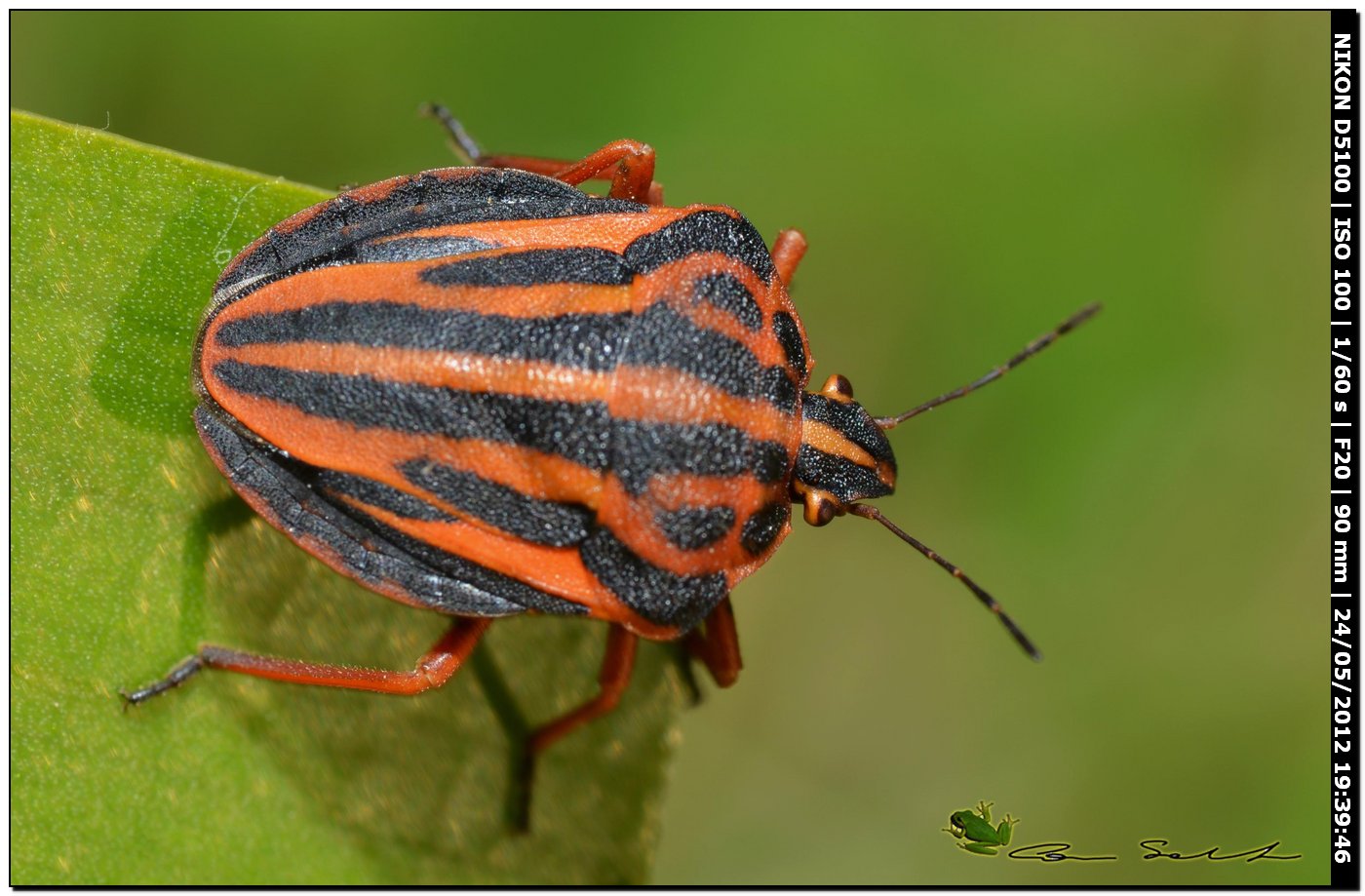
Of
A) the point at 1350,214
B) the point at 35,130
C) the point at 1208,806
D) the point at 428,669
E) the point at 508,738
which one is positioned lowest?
the point at 1208,806

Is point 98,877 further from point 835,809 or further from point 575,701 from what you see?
point 835,809

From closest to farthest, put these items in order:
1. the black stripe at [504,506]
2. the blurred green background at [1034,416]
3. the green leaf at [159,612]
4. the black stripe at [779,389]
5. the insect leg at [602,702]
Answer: the green leaf at [159,612] < the black stripe at [504,506] < the black stripe at [779,389] < the insect leg at [602,702] < the blurred green background at [1034,416]

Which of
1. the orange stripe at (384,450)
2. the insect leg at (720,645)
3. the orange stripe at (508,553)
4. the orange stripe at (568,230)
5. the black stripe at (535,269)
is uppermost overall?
the orange stripe at (568,230)

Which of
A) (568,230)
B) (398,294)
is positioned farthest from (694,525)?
(398,294)

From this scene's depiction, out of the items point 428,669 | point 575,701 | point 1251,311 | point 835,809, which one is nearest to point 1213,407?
point 1251,311

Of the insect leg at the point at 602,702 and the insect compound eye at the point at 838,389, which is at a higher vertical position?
the insect compound eye at the point at 838,389

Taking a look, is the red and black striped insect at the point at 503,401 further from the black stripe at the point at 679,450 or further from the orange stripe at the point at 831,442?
the orange stripe at the point at 831,442

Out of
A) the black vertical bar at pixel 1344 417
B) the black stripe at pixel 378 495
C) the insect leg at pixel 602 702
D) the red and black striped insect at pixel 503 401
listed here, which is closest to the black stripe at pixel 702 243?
the red and black striped insect at pixel 503 401

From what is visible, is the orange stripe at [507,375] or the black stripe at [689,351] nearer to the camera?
the orange stripe at [507,375]
